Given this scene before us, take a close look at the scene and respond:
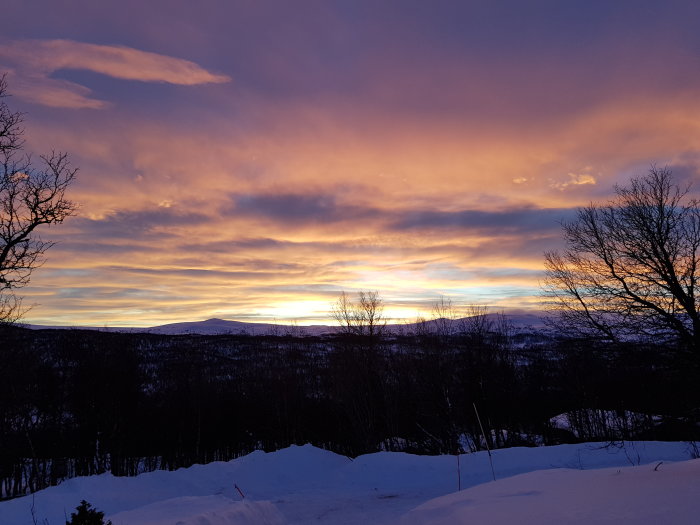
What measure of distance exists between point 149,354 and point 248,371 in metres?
24.2

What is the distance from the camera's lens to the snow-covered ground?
5273 millimetres

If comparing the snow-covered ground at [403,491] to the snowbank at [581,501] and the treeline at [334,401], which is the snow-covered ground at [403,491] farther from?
the treeline at [334,401]

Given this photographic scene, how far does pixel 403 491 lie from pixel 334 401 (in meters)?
27.6

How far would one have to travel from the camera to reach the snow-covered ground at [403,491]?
5273mm

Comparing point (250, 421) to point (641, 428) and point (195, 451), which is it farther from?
point (641, 428)

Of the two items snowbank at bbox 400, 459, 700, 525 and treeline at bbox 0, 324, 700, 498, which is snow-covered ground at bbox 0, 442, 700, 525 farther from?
treeline at bbox 0, 324, 700, 498

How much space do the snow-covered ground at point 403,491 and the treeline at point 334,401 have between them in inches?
236

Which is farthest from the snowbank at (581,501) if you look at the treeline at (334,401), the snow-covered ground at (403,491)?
the treeline at (334,401)

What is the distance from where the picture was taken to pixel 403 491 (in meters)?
16.0

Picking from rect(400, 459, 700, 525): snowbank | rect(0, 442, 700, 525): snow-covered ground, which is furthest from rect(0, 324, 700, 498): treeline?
rect(400, 459, 700, 525): snowbank

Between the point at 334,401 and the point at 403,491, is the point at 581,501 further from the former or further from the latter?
the point at 334,401

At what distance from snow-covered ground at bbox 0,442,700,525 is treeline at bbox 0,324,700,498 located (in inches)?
236

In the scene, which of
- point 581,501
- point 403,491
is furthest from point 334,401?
point 581,501

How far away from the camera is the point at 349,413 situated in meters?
37.0
